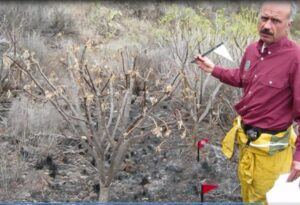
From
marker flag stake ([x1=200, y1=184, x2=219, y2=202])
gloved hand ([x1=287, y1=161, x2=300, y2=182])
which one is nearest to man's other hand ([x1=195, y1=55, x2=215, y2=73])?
gloved hand ([x1=287, y1=161, x2=300, y2=182])

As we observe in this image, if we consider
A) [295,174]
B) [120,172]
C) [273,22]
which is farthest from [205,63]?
[120,172]

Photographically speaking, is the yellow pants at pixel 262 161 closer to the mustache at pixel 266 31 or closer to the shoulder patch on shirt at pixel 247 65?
the shoulder patch on shirt at pixel 247 65

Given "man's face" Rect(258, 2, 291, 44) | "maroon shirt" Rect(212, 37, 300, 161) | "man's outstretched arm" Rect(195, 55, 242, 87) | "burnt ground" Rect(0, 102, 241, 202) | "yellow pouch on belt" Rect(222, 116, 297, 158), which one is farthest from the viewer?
"burnt ground" Rect(0, 102, 241, 202)

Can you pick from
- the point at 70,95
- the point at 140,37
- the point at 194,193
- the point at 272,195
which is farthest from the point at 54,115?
the point at 140,37

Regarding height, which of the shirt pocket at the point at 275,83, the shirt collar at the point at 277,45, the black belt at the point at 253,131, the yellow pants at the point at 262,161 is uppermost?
the shirt collar at the point at 277,45

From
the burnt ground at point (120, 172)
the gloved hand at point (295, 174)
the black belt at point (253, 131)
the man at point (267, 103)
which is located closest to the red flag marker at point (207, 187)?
the burnt ground at point (120, 172)

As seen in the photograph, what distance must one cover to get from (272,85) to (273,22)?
0.32 meters

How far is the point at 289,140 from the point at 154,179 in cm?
142

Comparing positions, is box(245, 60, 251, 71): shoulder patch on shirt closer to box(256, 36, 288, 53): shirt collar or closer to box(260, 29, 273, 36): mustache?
box(256, 36, 288, 53): shirt collar

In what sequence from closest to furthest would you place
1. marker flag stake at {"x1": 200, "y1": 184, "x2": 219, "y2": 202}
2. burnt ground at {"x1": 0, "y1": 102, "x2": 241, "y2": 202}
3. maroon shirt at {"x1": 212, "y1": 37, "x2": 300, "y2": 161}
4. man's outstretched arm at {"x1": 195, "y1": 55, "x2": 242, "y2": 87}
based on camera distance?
maroon shirt at {"x1": 212, "y1": 37, "x2": 300, "y2": 161} < man's outstretched arm at {"x1": 195, "y1": 55, "x2": 242, "y2": 87} < marker flag stake at {"x1": 200, "y1": 184, "x2": 219, "y2": 202} < burnt ground at {"x1": 0, "y1": 102, "x2": 241, "y2": 202}

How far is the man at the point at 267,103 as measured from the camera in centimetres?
283

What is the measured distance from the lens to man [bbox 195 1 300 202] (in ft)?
9.30

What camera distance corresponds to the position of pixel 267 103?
299 centimetres

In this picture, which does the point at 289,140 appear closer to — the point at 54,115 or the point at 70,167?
the point at 70,167
